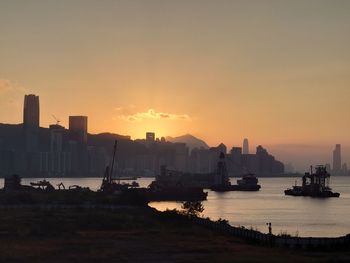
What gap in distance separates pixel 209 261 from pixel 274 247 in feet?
42.7

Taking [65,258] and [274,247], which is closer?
[65,258]

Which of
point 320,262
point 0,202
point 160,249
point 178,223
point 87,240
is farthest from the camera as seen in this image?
point 0,202

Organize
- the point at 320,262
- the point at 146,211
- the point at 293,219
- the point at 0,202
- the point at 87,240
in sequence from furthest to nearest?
the point at 293,219, the point at 0,202, the point at 146,211, the point at 87,240, the point at 320,262

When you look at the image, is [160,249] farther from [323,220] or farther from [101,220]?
[323,220]

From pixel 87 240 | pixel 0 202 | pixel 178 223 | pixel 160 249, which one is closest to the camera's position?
pixel 160 249

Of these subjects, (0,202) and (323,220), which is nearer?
(0,202)

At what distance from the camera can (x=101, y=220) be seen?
86.8 meters

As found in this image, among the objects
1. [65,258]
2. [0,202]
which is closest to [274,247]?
[65,258]

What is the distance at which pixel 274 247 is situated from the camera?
61938mm

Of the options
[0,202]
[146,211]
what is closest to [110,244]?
[146,211]

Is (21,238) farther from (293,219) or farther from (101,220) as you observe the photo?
(293,219)

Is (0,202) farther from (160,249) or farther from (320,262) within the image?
(320,262)

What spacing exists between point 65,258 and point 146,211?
57414mm

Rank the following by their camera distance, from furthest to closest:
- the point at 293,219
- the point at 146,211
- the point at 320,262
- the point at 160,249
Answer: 1. the point at 293,219
2. the point at 146,211
3. the point at 160,249
4. the point at 320,262
